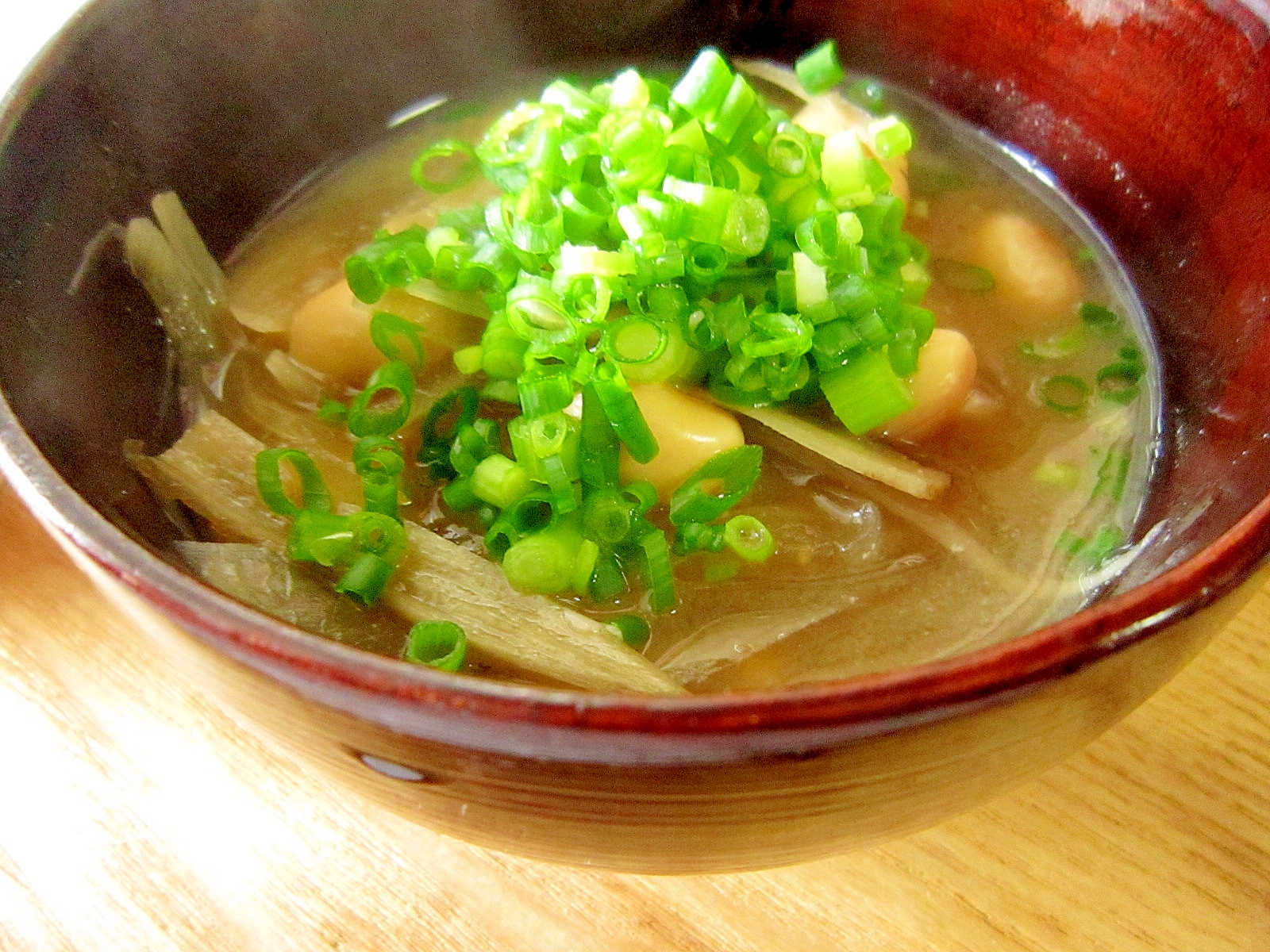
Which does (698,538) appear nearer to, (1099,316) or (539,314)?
(539,314)

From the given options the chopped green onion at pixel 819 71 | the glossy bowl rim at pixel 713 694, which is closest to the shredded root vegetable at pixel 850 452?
the glossy bowl rim at pixel 713 694

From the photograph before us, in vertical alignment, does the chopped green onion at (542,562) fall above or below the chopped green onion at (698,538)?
below

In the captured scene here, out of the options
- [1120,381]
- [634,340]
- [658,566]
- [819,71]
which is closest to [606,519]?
[658,566]

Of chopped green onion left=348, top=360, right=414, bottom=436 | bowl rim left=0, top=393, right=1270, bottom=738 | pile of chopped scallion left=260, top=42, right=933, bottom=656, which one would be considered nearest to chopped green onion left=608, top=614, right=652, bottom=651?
pile of chopped scallion left=260, top=42, right=933, bottom=656

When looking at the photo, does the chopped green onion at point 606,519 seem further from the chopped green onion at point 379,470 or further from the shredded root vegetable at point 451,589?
the chopped green onion at point 379,470

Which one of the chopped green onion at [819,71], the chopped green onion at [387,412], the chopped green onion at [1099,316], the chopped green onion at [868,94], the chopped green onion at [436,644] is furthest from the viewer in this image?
the chopped green onion at [868,94]

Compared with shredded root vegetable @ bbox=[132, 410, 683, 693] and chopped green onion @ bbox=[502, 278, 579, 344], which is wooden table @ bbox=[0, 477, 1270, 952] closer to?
shredded root vegetable @ bbox=[132, 410, 683, 693]

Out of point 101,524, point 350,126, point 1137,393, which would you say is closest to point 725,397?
point 1137,393

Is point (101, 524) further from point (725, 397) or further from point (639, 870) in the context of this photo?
point (725, 397)
